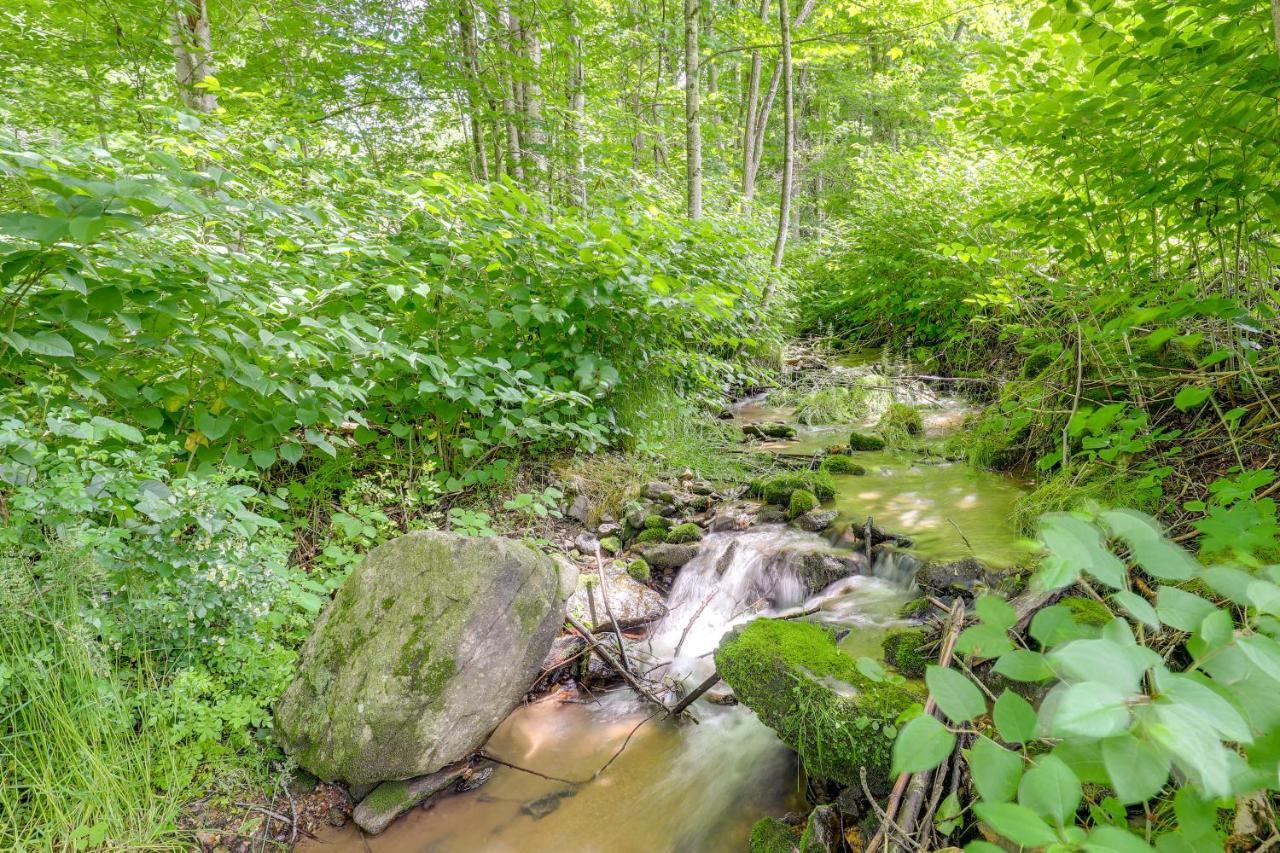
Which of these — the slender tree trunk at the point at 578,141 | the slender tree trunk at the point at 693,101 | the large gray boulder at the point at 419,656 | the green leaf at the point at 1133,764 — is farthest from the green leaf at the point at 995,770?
the slender tree trunk at the point at 693,101

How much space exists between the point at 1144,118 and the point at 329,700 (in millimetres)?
4210

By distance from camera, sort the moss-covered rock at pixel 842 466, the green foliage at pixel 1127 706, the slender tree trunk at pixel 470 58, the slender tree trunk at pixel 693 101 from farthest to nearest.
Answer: the slender tree trunk at pixel 693 101 < the slender tree trunk at pixel 470 58 < the moss-covered rock at pixel 842 466 < the green foliage at pixel 1127 706

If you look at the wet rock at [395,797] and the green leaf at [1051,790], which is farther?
the wet rock at [395,797]

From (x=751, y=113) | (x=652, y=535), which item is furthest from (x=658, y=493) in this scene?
(x=751, y=113)

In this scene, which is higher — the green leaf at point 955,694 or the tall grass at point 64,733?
the green leaf at point 955,694

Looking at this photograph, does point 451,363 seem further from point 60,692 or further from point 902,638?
point 902,638

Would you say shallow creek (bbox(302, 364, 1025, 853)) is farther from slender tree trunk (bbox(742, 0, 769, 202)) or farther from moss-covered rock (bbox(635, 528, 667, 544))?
slender tree trunk (bbox(742, 0, 769, 202))

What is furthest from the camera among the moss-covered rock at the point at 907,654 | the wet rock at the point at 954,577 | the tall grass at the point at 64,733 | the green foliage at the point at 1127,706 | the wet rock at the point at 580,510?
the wet rock at the point at 580,510

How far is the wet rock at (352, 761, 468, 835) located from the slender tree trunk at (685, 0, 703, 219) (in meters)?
6.49

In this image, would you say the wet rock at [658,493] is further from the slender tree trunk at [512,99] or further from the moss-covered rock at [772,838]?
the slender tree trunk at [512,99]

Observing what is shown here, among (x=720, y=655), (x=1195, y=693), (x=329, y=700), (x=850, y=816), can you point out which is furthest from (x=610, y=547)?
(x=1195, y=693)

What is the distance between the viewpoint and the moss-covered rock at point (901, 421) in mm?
5876

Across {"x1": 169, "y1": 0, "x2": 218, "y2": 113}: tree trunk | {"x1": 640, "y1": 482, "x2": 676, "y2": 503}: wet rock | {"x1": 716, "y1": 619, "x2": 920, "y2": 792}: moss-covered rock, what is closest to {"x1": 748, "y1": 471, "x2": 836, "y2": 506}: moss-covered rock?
{"x1": 640, "y1": 482, "x2": 676, "y2": 503}: wet rock

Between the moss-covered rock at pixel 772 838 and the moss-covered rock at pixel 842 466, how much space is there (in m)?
3.32
